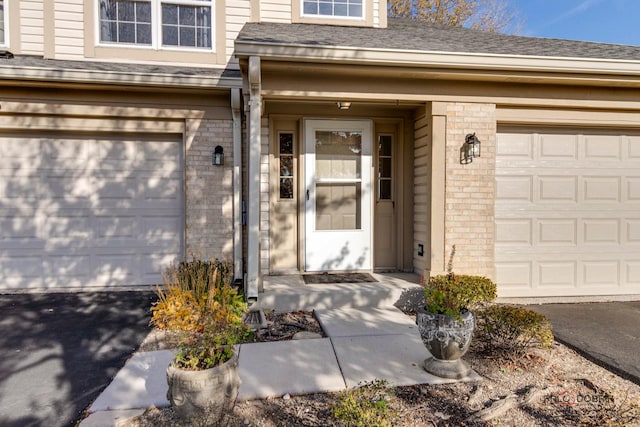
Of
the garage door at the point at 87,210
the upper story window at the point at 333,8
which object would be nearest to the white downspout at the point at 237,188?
the garage door at the point at 87,210

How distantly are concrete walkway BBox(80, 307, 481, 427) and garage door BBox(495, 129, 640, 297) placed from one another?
229cm

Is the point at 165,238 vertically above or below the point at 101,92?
below

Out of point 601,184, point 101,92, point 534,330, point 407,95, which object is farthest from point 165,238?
point 601,184

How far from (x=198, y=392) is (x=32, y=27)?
6154mm

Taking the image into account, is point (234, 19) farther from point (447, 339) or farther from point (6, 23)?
point (447, 339)

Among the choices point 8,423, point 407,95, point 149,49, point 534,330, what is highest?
point 149,49

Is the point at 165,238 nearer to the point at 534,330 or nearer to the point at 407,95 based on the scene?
the point at 407,95

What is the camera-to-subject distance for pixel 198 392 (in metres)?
2.20

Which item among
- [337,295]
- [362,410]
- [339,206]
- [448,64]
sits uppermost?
[448,64]

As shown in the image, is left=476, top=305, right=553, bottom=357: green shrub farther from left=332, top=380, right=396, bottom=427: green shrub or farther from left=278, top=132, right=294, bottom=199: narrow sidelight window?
left=278, top=132, right=294, bottom=199: narrow sidelight window

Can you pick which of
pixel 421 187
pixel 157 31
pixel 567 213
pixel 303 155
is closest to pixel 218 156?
pixel 303 155

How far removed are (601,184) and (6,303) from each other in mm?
8108

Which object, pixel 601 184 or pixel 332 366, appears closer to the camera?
pixel 332 366

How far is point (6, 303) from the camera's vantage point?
4863 mm
